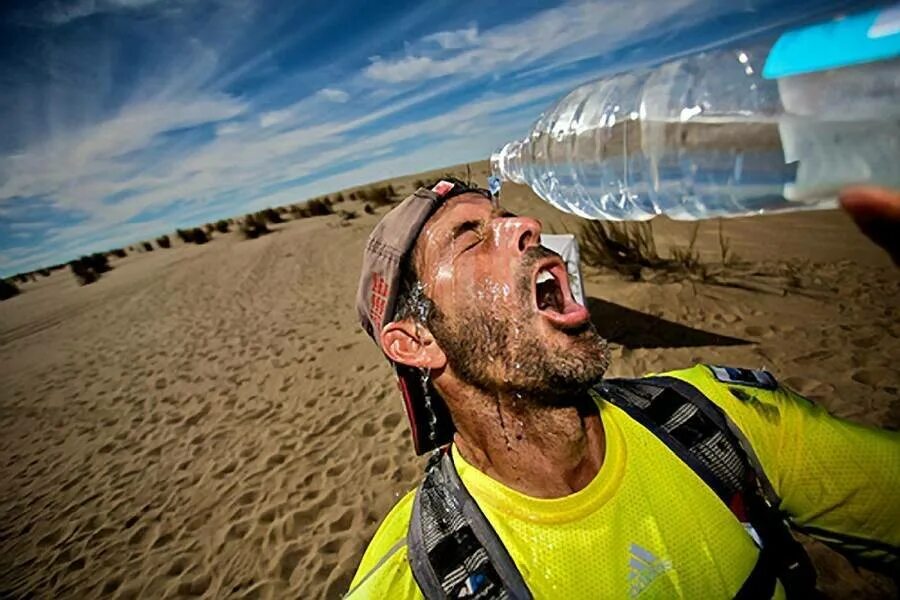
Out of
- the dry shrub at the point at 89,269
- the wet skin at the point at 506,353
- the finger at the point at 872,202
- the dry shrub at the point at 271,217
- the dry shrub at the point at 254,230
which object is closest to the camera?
the finger at the point at 872,202

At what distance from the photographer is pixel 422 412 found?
190 cm

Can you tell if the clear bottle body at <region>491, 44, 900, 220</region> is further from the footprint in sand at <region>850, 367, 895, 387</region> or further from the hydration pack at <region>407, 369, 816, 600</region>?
the footprint in sand at <region>850, 367, 895, 387</region>

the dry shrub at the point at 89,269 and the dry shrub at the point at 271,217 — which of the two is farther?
the dry shrub at the point at 271,217

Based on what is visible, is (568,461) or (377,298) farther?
(377,298)

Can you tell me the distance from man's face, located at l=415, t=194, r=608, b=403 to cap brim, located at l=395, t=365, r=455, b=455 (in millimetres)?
238

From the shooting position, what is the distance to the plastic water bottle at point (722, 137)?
36.3 inches

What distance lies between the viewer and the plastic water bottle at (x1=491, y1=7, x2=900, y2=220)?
92 cm

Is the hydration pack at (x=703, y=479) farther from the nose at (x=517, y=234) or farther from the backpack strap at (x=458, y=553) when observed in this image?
the nose at (x=517, y=234)

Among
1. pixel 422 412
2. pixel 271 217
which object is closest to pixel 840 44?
pixel 422 412

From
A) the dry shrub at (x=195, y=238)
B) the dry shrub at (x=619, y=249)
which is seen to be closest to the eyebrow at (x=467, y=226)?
the dry shrub at (x=619, y=249)

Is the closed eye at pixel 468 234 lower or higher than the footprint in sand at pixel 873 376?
higher

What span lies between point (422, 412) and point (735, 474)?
1103mm

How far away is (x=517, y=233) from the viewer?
1606mm

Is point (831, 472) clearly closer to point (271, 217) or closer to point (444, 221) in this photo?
point (444, 221)
